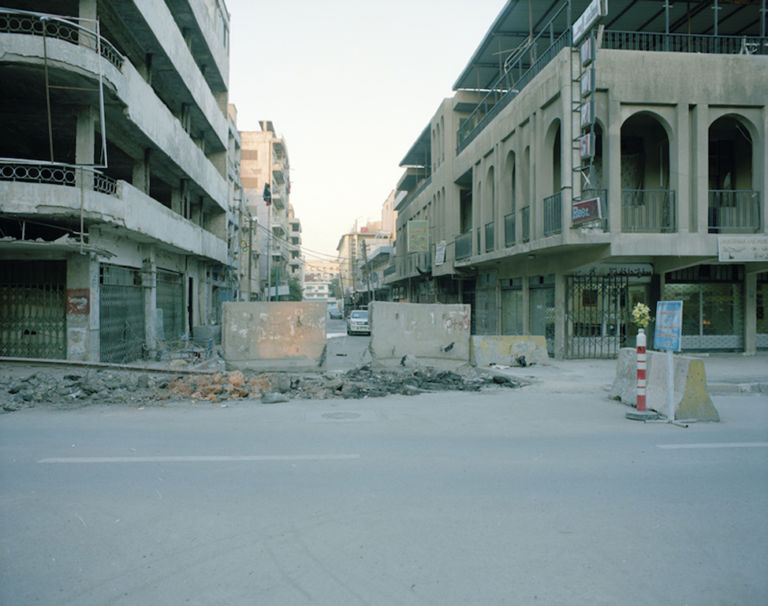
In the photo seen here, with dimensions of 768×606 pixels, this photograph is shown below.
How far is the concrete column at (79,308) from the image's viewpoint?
14.3m

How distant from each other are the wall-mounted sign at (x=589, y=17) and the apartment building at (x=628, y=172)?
0.06 metres

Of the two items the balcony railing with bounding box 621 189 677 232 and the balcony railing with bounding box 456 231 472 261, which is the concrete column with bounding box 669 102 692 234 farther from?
the balcony railing with bounding box 456 231 472 261

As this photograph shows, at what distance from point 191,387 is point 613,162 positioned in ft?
42.6

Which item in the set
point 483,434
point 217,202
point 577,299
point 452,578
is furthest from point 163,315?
point 452,578

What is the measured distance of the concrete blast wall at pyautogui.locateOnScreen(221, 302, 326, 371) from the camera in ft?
45.0

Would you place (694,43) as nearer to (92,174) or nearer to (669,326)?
(669,326)

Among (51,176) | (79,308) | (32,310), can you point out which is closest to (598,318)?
(79,308)

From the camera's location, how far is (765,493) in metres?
4.80

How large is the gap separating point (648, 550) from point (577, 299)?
50.3 ft

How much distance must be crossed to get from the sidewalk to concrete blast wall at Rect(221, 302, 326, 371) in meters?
4.73

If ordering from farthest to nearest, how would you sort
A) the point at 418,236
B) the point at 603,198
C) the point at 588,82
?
the point at 418,236
the point at 603,198
the point at 588,82

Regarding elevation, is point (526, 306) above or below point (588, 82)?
below

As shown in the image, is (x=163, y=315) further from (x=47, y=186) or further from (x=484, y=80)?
(x=484, y=80)

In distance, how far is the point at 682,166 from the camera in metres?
16.4
